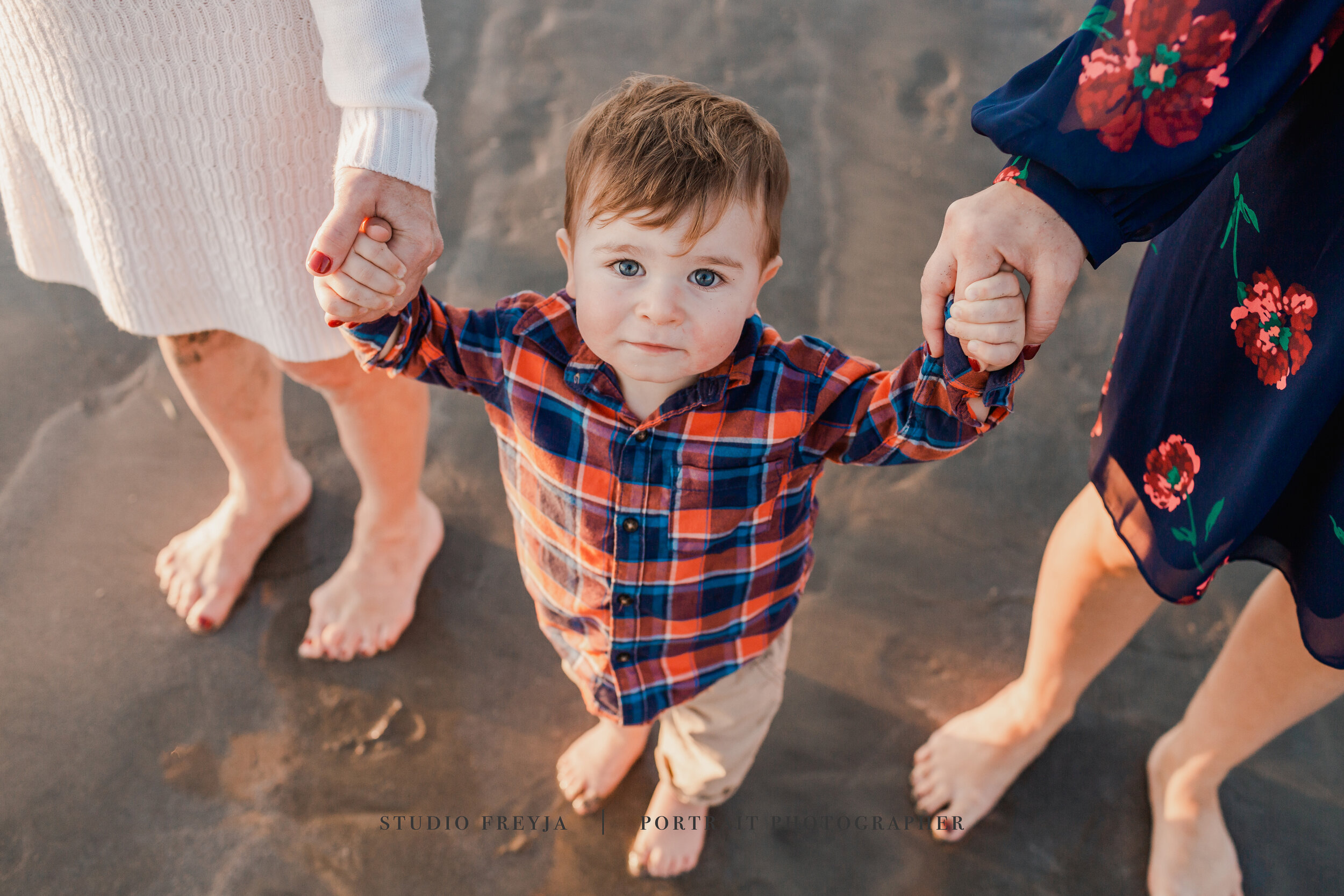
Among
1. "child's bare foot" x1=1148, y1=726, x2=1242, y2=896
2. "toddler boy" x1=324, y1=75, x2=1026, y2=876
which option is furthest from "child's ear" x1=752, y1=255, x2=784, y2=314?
"child's bare foot" x1=1148, y1=726, x2=1242, y2=896

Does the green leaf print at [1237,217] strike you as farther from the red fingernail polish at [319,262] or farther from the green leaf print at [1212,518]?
the red fingernail polish at [319,262]

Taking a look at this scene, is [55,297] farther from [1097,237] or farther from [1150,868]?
[1150,868]

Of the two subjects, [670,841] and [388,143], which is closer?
[388,143]

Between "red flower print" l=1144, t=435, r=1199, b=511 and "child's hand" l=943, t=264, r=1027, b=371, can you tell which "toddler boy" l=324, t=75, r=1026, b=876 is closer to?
"child's hand" l=943, t=264, r=1027, b=371

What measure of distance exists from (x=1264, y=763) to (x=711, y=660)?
108 centimetres

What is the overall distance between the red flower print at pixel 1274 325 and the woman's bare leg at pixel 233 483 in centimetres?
135

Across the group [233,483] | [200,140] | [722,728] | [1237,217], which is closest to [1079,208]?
[1237,217]

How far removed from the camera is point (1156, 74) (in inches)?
27.3

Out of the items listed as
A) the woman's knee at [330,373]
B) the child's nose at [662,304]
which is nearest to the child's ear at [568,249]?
the child's nose at [662,304]

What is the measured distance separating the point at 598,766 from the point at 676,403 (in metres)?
0.77

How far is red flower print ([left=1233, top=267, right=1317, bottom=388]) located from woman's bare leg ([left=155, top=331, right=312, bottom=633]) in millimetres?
1352

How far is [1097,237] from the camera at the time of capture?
741 mm

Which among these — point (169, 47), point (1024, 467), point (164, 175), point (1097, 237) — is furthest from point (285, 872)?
point (1024, 467)

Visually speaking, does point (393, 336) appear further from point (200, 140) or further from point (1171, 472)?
point (1171, 472)
